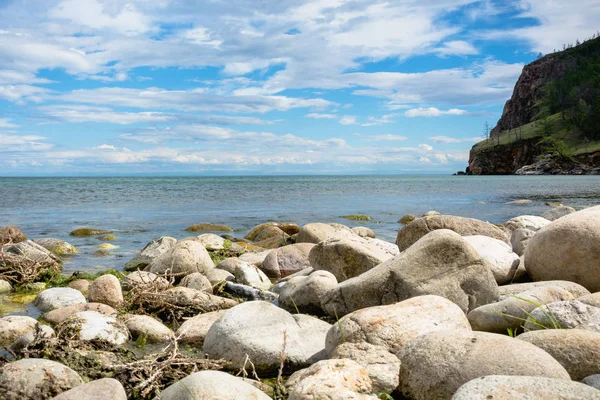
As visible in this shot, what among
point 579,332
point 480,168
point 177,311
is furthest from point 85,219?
point 480,168

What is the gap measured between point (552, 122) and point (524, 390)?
135 meters

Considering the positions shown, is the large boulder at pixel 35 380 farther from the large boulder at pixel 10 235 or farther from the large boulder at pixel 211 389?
the large boulder at pixel 10 235

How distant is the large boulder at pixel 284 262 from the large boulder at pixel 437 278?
4355mm

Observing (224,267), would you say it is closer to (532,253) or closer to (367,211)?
(532,253)

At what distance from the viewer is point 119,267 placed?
11.5 m

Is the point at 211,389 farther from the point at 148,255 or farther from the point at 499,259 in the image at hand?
the point at 148,255

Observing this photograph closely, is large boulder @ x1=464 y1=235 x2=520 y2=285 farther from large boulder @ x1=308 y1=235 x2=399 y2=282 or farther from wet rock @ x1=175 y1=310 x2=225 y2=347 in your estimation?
wet rock @ x1=175 y1=310 x2=225 y2=347

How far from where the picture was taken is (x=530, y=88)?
148m

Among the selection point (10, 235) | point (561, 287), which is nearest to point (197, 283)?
point (561, 287)

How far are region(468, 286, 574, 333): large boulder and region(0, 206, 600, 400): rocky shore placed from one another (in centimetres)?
2

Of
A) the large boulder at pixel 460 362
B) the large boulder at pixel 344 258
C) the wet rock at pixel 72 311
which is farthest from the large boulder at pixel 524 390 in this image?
the large boulder at pixel 344 258

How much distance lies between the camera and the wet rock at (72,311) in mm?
6544

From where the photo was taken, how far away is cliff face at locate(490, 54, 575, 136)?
143500mm

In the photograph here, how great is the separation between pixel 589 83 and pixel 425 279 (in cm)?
13876
